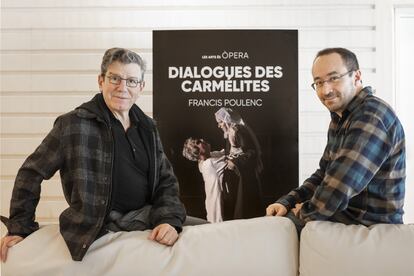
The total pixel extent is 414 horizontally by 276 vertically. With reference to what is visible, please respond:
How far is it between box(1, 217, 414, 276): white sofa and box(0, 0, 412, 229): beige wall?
255 centimetres

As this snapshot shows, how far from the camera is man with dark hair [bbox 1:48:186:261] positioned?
1.99 metres

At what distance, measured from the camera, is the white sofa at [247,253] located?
67.7 inches

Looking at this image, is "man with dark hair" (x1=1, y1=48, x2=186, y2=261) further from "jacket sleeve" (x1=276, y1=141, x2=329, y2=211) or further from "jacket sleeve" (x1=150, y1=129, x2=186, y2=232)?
"jacket sleeve" (x1=276, y1=141, x2=329, y2=211)

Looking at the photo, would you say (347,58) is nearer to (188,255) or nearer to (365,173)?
(365,173)

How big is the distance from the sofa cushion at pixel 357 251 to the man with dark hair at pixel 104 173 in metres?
0.51

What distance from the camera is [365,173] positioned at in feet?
6.47

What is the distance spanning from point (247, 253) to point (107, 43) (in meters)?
3.07

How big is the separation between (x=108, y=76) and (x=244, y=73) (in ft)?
6.04

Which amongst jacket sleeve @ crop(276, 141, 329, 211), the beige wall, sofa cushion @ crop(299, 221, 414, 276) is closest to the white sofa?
sofa cushion @ crop(299, 221, 414, 276)

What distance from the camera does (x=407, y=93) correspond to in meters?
4.46

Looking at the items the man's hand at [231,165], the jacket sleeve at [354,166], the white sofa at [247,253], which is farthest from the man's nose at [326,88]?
the man's hand at [231,165]

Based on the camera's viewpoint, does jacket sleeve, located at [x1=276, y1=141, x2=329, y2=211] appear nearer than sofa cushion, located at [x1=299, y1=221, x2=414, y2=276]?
No

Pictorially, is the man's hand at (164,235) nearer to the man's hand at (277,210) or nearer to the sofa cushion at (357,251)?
the sofa cushion at (357,251)

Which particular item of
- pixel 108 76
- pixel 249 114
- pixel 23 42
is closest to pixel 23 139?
pixel 23 42
